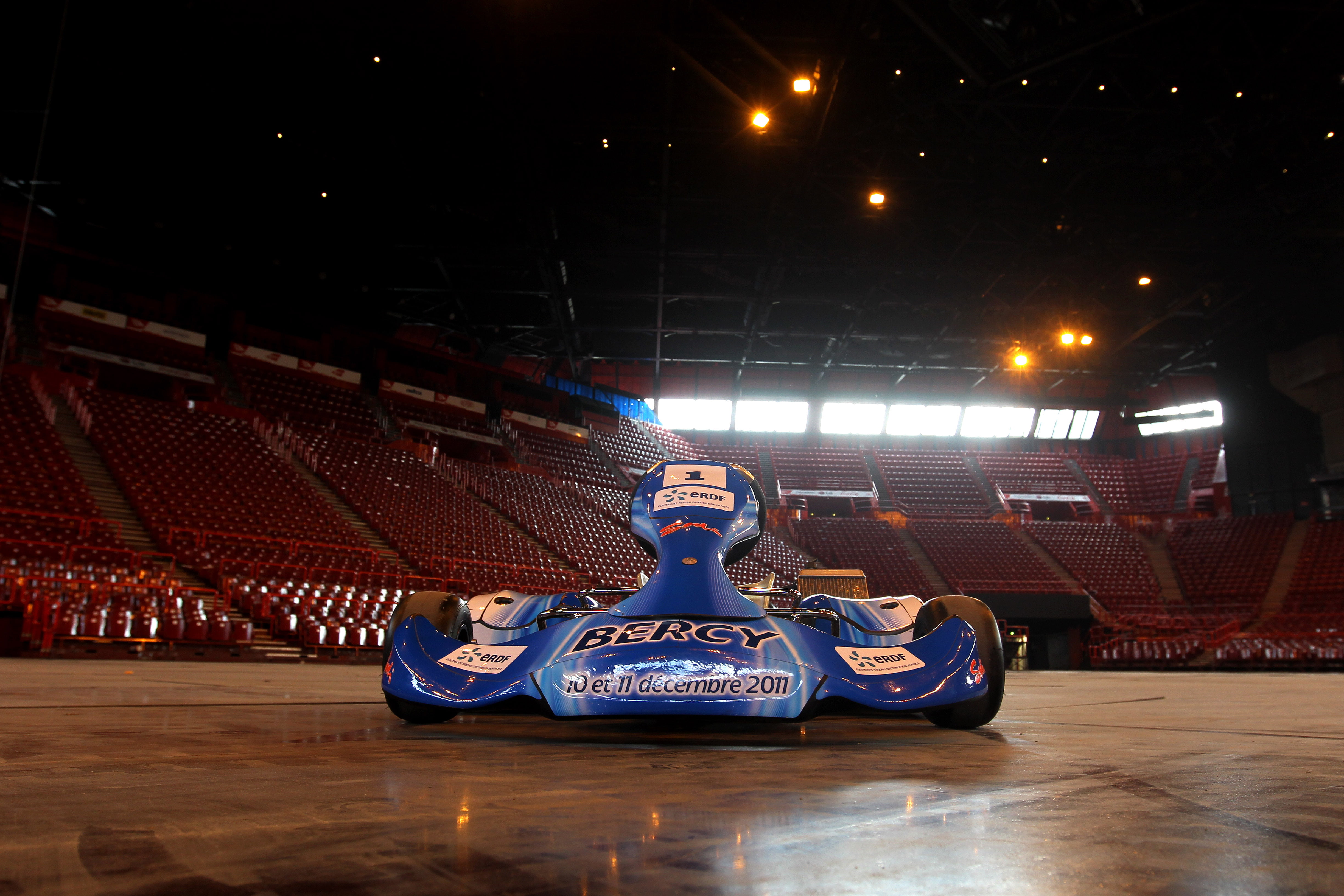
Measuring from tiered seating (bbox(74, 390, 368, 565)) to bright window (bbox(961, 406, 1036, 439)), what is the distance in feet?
101

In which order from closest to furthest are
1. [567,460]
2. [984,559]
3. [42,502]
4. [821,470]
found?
[42,502] < [984,559] < [567,460] < [821,470]

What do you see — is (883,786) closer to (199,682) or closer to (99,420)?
(199,682)

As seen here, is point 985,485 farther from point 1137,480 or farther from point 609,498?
point 609,498

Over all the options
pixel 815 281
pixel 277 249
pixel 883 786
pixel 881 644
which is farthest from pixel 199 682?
pixel 815 281

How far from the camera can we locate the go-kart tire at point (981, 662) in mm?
3480

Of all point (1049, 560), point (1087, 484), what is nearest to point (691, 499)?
point (1049, 560)

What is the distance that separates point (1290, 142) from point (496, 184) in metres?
16.0

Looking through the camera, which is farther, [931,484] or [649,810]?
[931,484]

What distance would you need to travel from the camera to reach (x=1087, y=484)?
3703 cm

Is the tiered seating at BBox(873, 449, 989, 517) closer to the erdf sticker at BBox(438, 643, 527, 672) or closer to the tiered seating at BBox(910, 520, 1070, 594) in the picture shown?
the tiered seating at BBox(910, 520, 1070, 594)

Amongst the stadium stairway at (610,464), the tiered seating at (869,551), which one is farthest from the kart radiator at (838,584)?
the stadium stairway at (610,464)

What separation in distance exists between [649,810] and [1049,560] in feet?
101

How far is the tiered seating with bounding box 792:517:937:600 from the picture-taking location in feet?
87.5

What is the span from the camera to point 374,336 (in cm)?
2833
